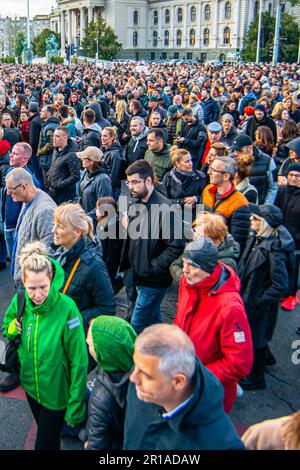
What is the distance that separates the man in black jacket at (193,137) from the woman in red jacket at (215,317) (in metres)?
5.67

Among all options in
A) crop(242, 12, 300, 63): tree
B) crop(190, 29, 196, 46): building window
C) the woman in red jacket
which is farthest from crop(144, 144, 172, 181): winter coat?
crop(190, 29, 196, 46): building window

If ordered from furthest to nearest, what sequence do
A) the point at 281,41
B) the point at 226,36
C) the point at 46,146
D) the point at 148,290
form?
the point at 226,36 → the point at 281,41 → the point at 46,146 → the point at 148,290

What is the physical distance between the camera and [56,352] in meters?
2.80

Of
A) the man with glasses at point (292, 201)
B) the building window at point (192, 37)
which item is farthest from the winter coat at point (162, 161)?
the building window at point (192, 37)

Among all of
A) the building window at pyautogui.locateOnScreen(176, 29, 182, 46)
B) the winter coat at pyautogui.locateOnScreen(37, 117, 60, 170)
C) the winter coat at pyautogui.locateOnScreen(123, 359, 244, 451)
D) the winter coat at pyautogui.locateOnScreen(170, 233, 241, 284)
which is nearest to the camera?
the winter coat at pyautogui.locateOnScreen(123, 359, 244, 451)

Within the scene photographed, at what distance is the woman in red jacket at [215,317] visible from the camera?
275 centimetres

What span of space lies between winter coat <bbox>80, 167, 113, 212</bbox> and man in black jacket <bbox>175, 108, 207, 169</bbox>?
10.3 feet

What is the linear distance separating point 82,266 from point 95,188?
2.35m

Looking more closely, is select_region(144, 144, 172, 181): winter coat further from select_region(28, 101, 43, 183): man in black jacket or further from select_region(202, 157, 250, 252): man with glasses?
select_region(28, 101, 43, 183): man in black jacket

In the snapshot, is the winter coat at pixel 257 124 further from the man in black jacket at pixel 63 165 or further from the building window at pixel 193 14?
the building window at pixel 193 14

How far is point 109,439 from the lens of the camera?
2.26 meters

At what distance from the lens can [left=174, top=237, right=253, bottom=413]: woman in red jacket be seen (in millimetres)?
2746

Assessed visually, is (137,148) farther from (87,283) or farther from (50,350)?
(50,350)

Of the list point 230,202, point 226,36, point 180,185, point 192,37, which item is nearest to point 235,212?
point 230,202
